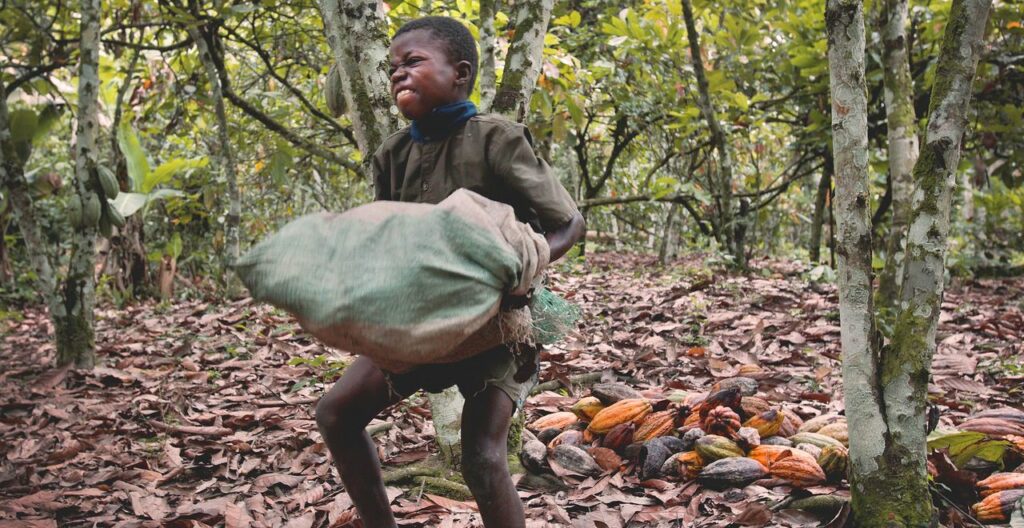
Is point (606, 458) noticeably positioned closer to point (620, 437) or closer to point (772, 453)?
point (620, 437)

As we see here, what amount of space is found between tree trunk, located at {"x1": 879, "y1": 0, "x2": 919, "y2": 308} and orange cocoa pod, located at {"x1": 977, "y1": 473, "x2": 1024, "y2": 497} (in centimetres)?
162

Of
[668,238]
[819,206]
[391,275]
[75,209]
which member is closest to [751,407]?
[391,275]

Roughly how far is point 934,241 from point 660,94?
5.38m

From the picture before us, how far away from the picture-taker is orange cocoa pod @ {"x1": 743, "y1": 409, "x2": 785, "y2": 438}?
112 inches

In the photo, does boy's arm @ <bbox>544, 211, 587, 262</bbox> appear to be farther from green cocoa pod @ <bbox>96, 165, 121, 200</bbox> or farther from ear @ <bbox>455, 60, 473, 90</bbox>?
green cocoa pod @ <bbox>96, 165, 121, 200</bbox>

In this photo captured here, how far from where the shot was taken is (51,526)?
7.97 ft

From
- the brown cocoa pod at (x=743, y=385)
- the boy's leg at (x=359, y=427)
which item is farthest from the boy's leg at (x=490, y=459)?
the brown cocoa pod at (x=743, y=385)

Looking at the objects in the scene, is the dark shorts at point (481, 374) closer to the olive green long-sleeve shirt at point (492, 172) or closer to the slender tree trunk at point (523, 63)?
the olive green long-sleeve shirt at point (492, 172)

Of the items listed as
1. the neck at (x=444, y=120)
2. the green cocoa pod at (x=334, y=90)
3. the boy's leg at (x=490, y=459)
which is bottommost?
the boy's leg at (x=490, y=459)

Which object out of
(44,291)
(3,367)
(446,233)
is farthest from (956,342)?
(3,367)

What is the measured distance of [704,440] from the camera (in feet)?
8.93

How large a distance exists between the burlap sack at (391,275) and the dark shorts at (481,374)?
0.36 m

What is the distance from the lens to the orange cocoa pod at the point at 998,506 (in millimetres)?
2156

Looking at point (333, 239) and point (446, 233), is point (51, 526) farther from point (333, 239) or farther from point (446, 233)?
point (446, 233)
